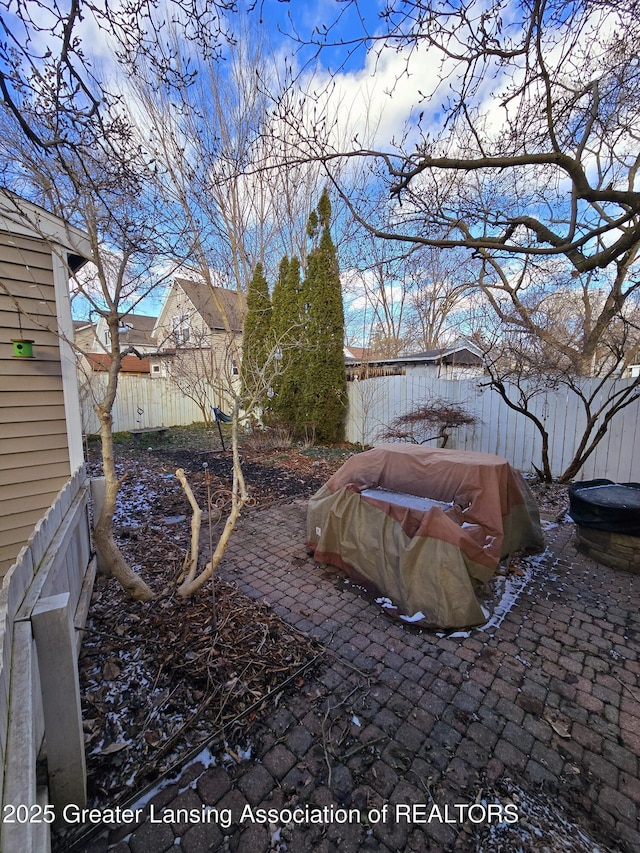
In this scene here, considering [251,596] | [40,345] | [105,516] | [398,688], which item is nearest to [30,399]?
[40,345]

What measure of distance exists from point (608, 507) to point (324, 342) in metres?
6.99

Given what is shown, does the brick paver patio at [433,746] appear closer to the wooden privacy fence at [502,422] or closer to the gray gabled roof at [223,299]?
the wooden privacy fence at [502,422]

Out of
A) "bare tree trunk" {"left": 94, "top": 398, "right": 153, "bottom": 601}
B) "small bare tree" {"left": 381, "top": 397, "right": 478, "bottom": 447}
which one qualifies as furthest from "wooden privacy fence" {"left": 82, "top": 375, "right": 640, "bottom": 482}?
"bare tree trunk" {"left": 94, "top": 398, "right": 153, "bottom": 601}

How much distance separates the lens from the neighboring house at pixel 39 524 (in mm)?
986

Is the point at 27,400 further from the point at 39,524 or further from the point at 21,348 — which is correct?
the point at 39,524

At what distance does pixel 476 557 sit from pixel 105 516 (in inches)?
104

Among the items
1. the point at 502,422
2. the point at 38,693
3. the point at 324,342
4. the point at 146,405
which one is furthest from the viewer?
the point at 146,405

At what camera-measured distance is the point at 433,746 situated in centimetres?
174

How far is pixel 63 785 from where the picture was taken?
1384 mm

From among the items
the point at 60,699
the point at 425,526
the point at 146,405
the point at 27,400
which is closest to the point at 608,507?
the point at 425,526

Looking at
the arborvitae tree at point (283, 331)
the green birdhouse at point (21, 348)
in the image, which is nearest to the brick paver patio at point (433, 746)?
the green birdhouse at point (21, 348)

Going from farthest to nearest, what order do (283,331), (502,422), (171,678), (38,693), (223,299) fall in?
(223,299) → (283,331) → (502,422) → (171,678) → (38,693)

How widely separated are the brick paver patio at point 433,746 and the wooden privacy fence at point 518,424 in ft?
12.0

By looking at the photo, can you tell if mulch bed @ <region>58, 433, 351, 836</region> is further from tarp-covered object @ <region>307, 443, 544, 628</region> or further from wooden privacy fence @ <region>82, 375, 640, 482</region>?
wooden privacy fence @ <region>82, 375, 640, 482</region>
